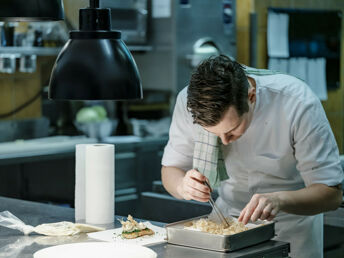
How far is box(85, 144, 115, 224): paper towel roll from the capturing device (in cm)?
272

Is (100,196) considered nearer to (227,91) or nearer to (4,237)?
(4,237)

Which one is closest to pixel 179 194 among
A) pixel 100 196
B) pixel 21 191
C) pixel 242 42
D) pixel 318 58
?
pixel 100 196

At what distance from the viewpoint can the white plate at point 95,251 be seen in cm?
210

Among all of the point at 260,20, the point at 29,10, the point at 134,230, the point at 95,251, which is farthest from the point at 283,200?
the point at 260,20

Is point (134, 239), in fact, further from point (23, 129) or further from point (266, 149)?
point (23, 129)

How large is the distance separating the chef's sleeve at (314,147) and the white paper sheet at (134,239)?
609mm

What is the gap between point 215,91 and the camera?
2.33 metres

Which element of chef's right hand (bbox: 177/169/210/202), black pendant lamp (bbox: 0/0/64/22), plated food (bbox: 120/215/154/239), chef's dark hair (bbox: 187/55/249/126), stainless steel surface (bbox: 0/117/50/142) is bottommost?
stainless steel surface (bbox: 0/117/50/142)

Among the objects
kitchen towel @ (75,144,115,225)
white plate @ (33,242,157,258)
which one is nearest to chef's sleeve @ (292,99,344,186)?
kitchen towel @ (75,144,115,225)

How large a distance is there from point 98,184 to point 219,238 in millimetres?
717

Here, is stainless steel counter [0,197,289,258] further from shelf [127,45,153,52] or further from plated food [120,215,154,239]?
shelf [127,45,153,52]

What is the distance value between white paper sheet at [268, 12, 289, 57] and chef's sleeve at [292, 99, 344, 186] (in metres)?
4.38

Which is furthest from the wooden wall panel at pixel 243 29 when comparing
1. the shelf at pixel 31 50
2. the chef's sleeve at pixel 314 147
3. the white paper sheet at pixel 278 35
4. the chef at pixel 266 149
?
the chef's sleeve at pixel 314 147

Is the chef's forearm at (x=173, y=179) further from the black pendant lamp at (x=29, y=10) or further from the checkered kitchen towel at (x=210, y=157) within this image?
the black pendant lamp at (x=29, y=10)
